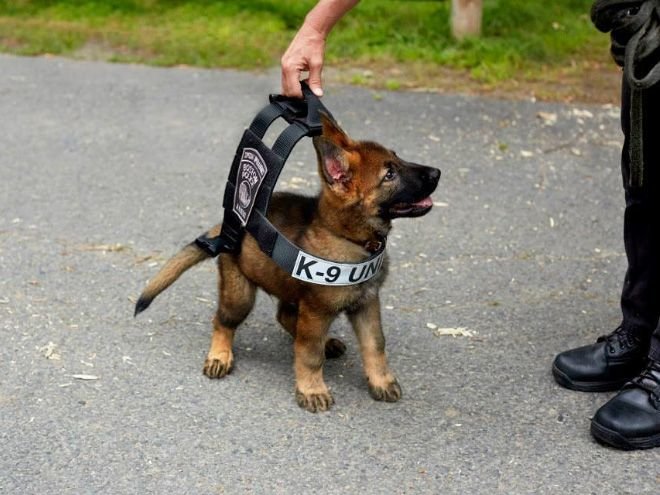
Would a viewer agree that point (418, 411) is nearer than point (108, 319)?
Yes

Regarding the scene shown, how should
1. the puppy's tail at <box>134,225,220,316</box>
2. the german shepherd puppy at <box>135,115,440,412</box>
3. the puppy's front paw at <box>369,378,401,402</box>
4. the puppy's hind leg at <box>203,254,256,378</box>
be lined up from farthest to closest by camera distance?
the puppy's tail at <box>134,225,220,316</box> < the puppy's hind leg at <box>203,254,256,378</box> < the puppy's front paw at <box>369,378,401,402</box> < the german shepherd puppy at <box>135,115,440,412</box>

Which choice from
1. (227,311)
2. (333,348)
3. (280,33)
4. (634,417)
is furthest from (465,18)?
(634,417)

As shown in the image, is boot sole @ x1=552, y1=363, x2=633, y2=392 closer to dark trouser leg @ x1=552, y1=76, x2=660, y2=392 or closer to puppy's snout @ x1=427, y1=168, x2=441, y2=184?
dark trouser leg @ x1=552, y1=76, x2=660, y2=392

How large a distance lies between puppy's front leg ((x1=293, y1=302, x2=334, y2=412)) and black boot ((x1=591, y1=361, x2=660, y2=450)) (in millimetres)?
1002

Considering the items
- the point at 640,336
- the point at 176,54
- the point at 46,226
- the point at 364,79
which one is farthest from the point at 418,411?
the point at 176,54

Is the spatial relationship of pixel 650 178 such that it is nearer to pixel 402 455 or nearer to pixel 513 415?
pixel 513 415

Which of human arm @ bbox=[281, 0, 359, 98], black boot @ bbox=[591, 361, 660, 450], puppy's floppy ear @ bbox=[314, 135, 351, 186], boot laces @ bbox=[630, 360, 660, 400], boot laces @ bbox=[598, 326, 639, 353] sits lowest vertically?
boot laces @ bbox=[598, 326, 639, 353]

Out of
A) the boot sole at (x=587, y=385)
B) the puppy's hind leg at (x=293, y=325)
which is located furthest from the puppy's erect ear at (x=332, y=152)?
the boot sole at (x=587, y=385)

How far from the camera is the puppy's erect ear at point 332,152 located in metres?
3.68

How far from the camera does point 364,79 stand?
7.84 metres

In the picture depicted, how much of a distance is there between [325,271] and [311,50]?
2.68ft

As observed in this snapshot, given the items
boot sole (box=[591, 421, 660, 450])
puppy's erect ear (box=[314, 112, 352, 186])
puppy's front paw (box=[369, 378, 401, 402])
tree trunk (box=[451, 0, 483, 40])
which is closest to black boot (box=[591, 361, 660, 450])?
boot sole (box=[591, 421, 660, 450])

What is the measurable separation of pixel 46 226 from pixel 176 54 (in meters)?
3.27

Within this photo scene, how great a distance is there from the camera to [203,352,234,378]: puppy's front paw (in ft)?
13.4
